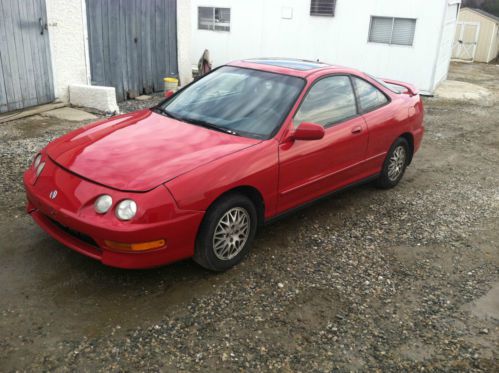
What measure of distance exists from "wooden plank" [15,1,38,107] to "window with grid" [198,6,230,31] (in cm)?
891

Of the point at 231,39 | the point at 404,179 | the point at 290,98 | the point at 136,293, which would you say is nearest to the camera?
the point at 136,293

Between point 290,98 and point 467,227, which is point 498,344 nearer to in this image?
point 467,227

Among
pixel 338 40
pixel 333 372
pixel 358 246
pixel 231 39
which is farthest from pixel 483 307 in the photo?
pixel 231 39

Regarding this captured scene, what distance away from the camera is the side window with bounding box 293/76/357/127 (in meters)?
4.50

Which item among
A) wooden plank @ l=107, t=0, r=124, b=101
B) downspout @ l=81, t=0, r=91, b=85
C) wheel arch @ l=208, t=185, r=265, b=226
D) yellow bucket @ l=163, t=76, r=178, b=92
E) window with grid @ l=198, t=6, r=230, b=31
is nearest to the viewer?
wheel arch @ l=208, t=185, r=265, b=226

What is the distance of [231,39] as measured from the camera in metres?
15.9

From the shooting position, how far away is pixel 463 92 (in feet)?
46.3

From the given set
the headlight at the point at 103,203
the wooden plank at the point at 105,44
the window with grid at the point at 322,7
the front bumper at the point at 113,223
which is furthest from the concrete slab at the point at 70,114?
the window with grid at the point at 322,7

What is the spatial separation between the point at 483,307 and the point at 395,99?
2.76 m

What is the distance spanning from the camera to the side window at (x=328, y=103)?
450cm

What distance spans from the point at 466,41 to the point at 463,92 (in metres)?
11.1

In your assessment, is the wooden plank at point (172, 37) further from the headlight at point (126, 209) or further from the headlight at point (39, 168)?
the headlight at point (126, 209)

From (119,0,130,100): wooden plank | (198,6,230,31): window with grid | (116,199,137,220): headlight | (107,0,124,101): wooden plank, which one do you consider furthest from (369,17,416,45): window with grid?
(116,199,137,220): headlight

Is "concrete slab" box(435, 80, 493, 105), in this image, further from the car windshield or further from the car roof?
the car windshield
